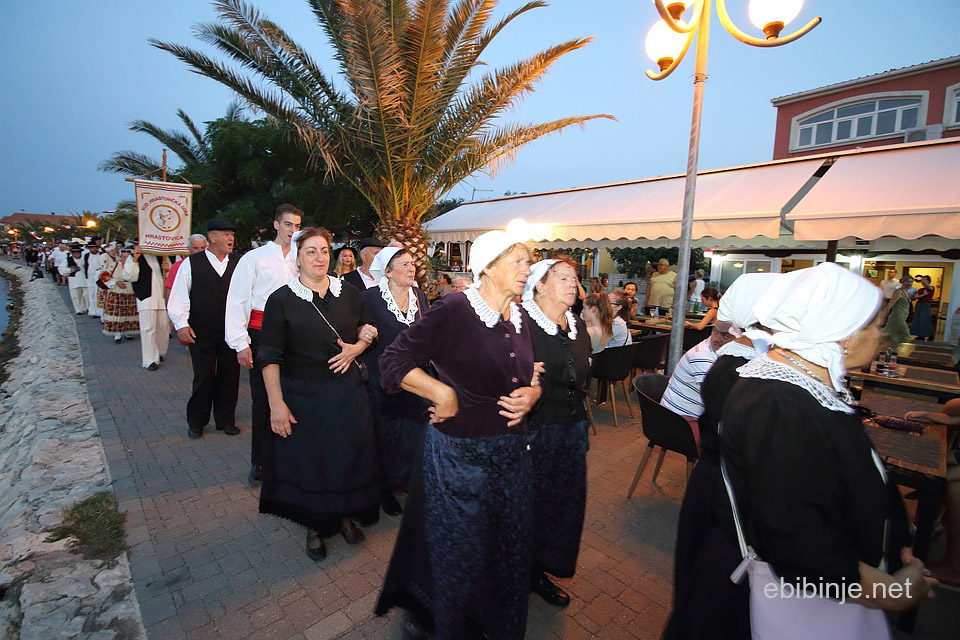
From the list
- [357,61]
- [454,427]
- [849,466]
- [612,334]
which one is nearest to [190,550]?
[454,427]

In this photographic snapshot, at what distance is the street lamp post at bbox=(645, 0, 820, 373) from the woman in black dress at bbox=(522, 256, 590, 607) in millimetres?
2701

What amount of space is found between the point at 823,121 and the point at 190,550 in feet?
93.7

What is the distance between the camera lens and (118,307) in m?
9.66

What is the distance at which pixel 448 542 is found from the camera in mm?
1956

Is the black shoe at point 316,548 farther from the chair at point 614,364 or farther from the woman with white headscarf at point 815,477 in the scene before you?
the chair at point 614,364

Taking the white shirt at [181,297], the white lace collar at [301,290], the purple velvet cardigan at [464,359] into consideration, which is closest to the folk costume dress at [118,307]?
the white shirt at [181,297]

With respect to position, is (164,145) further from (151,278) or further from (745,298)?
(745,298)

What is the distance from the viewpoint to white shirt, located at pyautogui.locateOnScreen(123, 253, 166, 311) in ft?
25.3

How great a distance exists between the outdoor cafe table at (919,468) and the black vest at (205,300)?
5.36m

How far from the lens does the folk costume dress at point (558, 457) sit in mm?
2551

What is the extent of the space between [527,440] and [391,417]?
1702mm

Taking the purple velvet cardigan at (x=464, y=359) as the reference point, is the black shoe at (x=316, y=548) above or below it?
below

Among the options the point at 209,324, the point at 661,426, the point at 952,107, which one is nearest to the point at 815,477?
the point at 661,426

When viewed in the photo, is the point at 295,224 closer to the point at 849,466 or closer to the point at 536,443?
the point at 536,443
